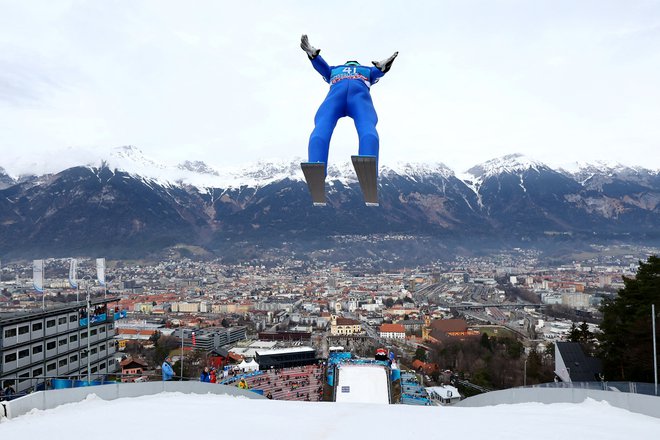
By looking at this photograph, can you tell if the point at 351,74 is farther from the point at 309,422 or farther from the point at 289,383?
the point at 289,383

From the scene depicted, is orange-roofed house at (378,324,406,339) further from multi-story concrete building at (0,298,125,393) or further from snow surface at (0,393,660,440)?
snow surface at (0,393,660,440)

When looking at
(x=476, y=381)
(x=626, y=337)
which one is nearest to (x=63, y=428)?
(x=626, y=337)

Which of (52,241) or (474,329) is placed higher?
(52,241)

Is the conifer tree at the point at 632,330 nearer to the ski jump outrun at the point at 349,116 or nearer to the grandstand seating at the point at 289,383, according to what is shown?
the ski jump outrun at the point at 349,116

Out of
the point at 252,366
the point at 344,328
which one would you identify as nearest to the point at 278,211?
the point at 344,328

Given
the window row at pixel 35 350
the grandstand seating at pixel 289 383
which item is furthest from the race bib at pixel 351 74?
the grandstand seating at pixel 289 383

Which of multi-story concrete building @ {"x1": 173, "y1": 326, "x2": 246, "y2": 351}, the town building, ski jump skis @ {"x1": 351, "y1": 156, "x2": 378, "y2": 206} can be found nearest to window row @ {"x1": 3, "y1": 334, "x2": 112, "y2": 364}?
ski jump skis @ {"x1": 351, "y1": 156, "x2": 378, "y2": 206}

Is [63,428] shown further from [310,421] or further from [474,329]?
Result: [474,329]
